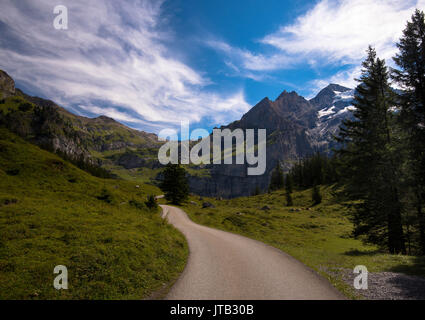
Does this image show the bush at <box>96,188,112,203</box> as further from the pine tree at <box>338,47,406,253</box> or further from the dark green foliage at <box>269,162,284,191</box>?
the dark green foliage at <box>269,162,284,191</box>

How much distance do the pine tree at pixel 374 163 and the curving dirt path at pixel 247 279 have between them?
12.0 meters

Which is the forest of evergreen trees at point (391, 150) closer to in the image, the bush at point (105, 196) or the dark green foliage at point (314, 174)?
the bush at point (105, 196)

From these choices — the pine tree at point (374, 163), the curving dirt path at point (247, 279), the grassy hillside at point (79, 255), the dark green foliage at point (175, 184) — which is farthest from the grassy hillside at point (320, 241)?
the dark green foliage at point (175, 184)

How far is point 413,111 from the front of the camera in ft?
54.3

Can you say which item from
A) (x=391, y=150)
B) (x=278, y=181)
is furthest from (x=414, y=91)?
(x=278, y=181)

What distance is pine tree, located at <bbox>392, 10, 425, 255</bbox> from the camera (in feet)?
52.7

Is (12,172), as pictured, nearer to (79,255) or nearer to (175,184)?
(79,255)

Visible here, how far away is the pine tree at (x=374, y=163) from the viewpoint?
750 inches

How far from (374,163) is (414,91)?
23.1ft

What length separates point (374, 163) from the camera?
66.2 ft

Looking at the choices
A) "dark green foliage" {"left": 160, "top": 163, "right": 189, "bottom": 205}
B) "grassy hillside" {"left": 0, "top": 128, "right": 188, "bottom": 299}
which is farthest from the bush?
"dark green foliage" {"left": 160, "top": 163, "right": 189, "bottom": 205}
